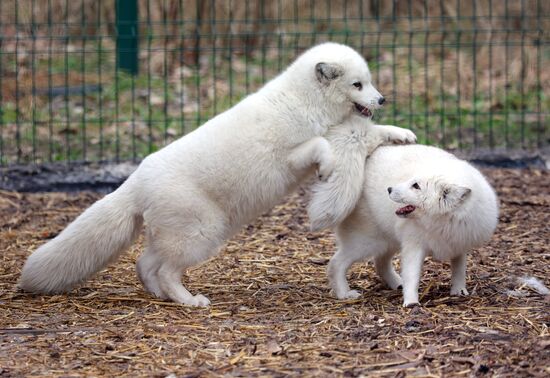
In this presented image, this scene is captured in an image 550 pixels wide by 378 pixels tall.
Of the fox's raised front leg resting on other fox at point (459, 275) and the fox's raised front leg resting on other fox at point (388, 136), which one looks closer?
the fox's raised front leg resting on other fox at point (459, 275)

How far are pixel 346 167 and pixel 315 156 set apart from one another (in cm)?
21

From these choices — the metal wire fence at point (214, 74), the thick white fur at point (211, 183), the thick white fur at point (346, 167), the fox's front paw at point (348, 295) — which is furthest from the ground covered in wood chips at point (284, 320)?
the metal wire fence at point (214, 74)

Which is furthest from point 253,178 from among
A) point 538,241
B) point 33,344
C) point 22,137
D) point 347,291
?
point 22,137

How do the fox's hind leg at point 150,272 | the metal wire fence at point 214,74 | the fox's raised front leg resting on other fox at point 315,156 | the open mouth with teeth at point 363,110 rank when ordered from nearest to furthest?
the fox's raised front leg resting on other fox at point 315,156 < the fox's hind leg at point 150,272 < the open mouth with teeth at point 363,110 < the metal wire fence at point 214,74

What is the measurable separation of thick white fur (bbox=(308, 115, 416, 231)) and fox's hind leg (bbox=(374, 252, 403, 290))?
468 mm

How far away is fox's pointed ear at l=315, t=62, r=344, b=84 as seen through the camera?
20.8 feet

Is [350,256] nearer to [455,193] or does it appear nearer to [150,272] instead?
[455,193]

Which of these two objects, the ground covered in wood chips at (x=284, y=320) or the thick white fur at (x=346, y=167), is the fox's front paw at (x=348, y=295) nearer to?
the ground covered in wood chips at (x=284, y=320)

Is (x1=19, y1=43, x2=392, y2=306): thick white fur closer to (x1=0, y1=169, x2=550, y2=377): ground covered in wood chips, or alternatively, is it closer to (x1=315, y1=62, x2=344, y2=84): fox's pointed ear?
(x1=315, y1=62, x2=344, y2=84): fox's pointed ear

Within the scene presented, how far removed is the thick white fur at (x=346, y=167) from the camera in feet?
20.0

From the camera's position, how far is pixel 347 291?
6230mm

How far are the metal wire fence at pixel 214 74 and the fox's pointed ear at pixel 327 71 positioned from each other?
3.61 metres

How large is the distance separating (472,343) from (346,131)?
1910mm

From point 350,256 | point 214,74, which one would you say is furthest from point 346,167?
point 214,74
